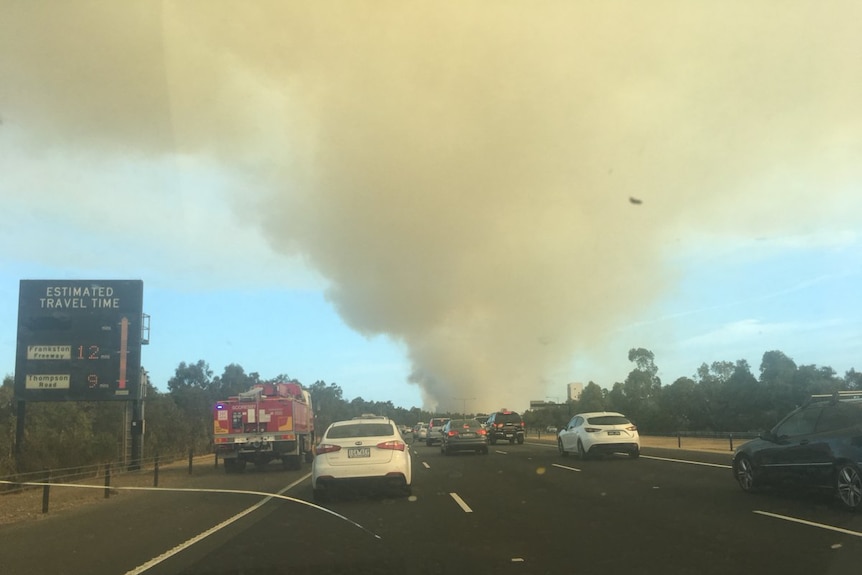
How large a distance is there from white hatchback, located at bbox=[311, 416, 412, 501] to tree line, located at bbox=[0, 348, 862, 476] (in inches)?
644

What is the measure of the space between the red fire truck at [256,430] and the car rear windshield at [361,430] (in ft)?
35.0

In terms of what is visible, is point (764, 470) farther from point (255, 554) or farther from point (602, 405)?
point (602, 405)

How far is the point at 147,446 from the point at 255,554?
47.9 m

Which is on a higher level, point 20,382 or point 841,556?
point 20,382

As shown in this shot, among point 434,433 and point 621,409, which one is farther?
point 621,409

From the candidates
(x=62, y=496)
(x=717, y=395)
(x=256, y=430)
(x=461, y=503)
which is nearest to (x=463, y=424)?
(x=256, y=430)

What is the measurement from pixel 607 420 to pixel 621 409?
215 ft

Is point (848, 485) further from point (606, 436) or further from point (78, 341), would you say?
point (78, 341)

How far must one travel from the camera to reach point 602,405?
89.3 m

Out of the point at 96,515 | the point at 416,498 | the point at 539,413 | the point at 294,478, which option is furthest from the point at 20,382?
the point at 539,413

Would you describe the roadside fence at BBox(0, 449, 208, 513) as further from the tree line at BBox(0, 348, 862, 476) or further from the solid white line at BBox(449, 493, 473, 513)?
the solid white line at BBox(449, 493, 473, 513)

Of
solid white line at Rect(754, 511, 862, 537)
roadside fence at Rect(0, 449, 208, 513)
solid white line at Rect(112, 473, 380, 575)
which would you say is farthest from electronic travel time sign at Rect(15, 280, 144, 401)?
solid white line at Rect(754, 511, 862, 537)

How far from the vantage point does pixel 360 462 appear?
13.4 metres

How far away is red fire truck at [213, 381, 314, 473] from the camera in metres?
23.9
